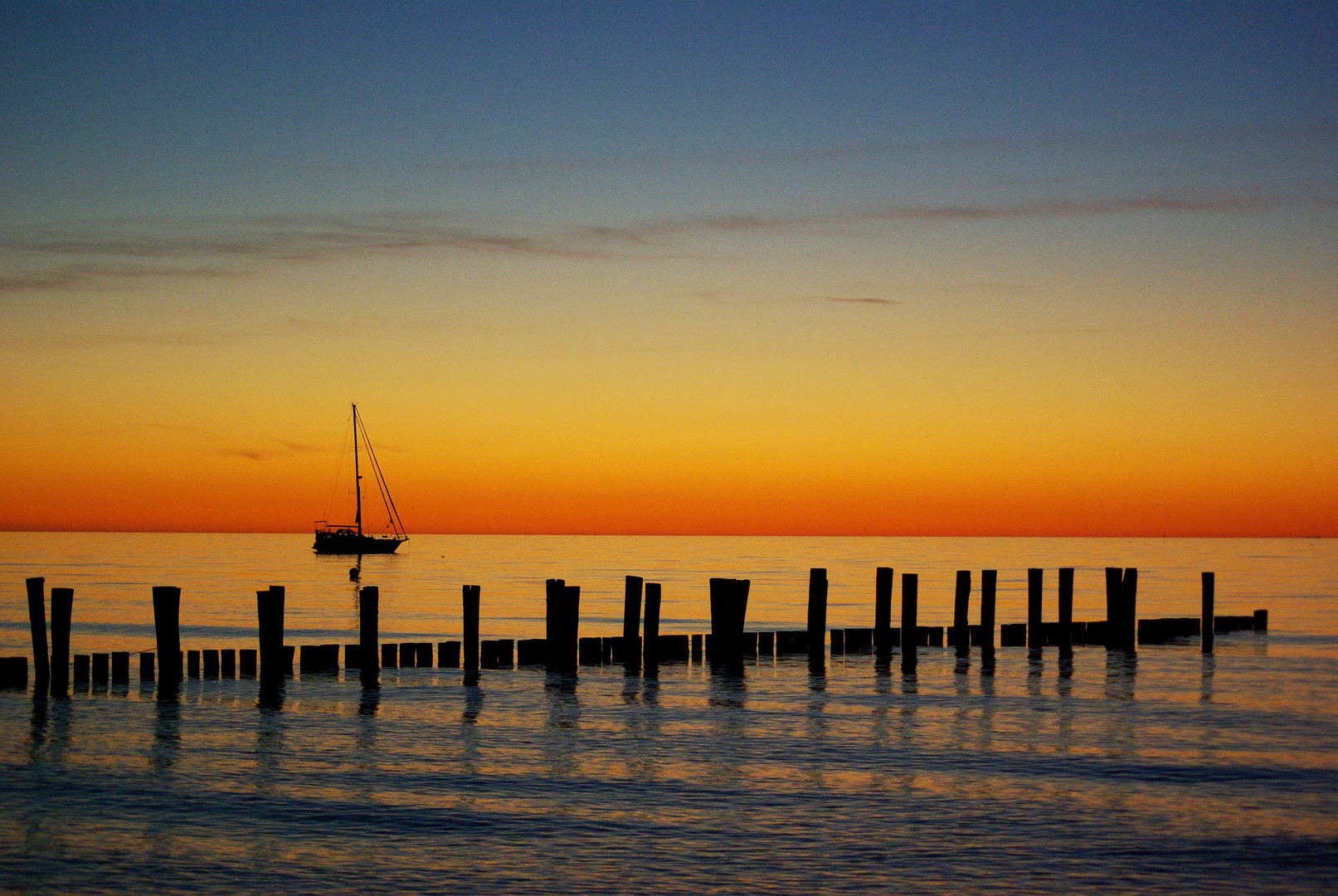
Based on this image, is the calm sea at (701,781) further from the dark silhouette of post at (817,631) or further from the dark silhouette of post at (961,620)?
the dark silhouette of post at (961,620)

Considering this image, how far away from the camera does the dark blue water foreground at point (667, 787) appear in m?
13.1

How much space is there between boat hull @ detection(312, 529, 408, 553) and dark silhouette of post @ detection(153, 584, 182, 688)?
314 ft

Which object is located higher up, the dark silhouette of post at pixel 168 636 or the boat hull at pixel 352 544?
the dark silhouette of post at pixel 168 636

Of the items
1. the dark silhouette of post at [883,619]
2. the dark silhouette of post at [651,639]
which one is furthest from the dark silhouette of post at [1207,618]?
the dark silhouette of post at [651,639]

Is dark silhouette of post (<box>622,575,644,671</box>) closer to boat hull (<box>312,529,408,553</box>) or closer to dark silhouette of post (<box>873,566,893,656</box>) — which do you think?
dark silhouette of post (<box>873,566,893,656</box>)

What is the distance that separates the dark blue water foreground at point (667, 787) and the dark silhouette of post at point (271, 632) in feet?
2.56

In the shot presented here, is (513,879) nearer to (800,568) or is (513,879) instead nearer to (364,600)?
(364,600)

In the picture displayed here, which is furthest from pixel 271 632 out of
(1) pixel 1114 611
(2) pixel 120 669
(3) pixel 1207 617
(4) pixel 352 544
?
(4) pixel 352 544

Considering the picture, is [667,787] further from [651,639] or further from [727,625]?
[727,625]

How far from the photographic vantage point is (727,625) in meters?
28.6

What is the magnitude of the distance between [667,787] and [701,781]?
589mm

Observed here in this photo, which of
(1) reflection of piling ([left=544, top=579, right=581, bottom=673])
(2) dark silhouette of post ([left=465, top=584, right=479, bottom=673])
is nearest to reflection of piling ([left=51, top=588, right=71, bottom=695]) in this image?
(2) dark silhouette of post ([left=465, top=584, right=479, bottom=673])

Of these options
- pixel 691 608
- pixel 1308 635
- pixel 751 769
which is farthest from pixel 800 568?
pixel 751 769

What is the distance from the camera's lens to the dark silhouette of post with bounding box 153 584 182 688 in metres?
23.5
